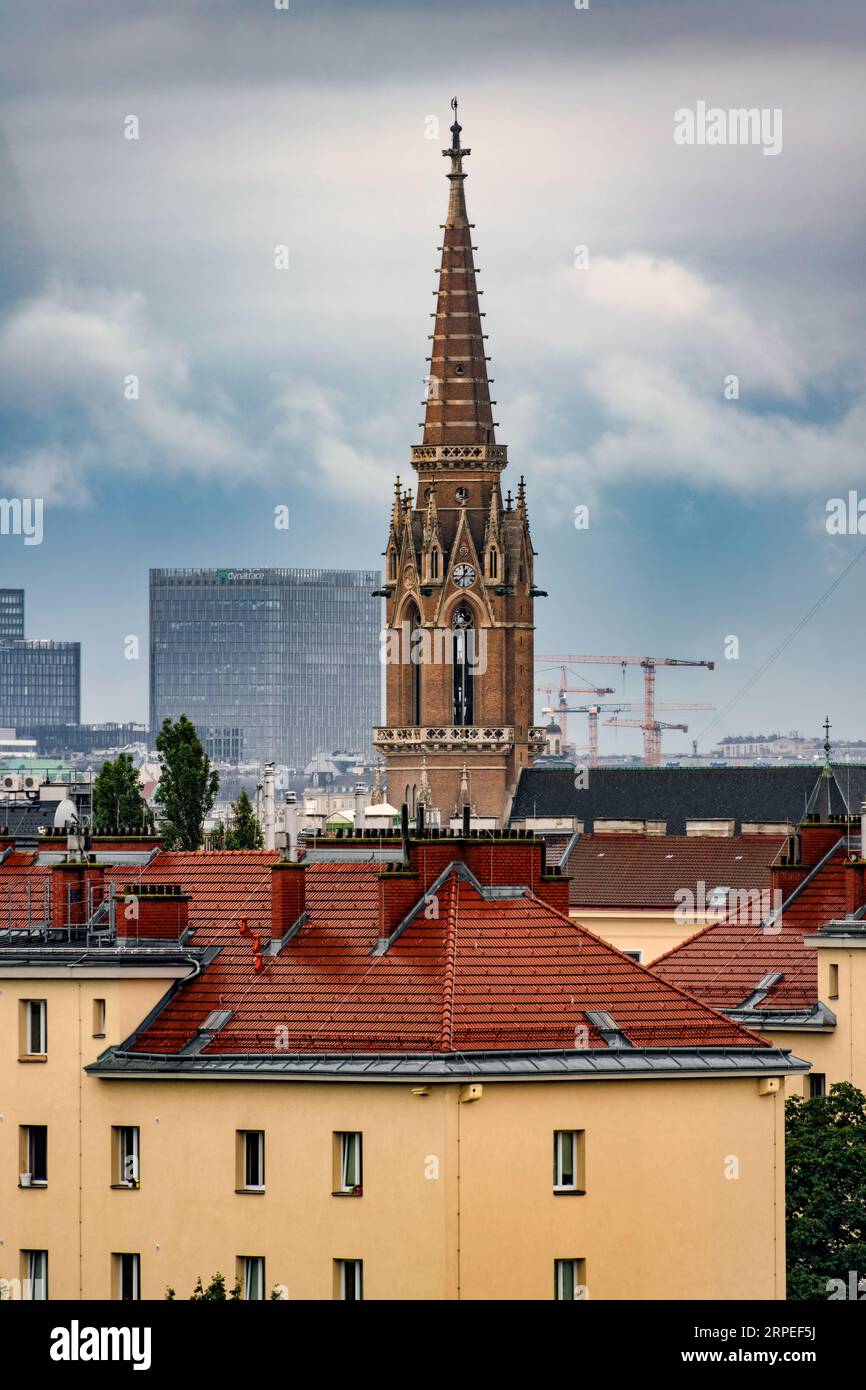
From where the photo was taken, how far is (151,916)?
65.2m

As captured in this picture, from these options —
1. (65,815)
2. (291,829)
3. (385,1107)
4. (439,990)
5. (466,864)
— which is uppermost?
(65,815)

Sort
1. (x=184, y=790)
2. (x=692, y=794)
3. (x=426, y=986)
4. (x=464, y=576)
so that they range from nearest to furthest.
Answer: (x=426, y=986), (x=184, y=790), (x=692, y=794), (x=464, y=576)

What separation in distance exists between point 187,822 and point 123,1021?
87969mm

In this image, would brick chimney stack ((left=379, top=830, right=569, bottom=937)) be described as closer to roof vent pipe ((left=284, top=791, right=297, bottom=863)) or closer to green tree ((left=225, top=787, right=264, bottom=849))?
roof vent pipe ((left=284, top=791, right=297, bottom=863))

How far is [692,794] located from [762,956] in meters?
83.3

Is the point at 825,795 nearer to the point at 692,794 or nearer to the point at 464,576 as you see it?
the point at 692,794

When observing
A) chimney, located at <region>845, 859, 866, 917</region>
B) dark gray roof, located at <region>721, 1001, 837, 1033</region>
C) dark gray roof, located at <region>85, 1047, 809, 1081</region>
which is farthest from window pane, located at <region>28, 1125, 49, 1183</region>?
chimney, located at <region>845, 859, 866, 917</region>

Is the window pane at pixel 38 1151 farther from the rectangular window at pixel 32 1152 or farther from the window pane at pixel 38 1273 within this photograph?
the window pane at pixel 38 1273

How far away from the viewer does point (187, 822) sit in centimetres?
15050

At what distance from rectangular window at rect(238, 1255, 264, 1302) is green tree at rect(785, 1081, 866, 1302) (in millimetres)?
10279

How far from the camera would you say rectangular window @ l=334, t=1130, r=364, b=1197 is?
59188 millimetres

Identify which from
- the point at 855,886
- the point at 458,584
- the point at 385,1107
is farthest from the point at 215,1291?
the point at 458,584

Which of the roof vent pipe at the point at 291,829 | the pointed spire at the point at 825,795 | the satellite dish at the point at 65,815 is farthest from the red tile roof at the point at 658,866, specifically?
the roof vent pipe at the point at 291,829
